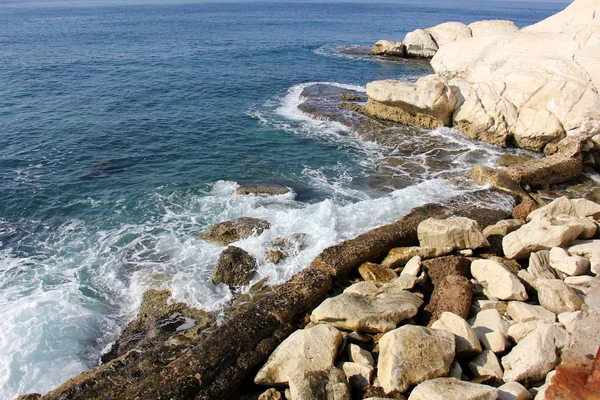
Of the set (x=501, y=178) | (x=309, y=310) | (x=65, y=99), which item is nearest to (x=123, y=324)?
(x=309, y=310)

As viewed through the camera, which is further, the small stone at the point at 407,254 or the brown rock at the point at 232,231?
the brown rock at the point at 232,231

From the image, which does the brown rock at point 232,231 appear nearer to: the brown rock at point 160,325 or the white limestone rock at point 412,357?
the brown rock at point 160,325

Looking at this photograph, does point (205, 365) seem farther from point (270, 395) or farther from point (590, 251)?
point (590, 251)

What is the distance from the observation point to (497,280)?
436 inches

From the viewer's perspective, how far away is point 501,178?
1953 centimetres

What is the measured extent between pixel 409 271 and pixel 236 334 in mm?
5208

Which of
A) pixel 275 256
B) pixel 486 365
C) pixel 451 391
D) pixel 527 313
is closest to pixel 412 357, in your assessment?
pixel 451 391

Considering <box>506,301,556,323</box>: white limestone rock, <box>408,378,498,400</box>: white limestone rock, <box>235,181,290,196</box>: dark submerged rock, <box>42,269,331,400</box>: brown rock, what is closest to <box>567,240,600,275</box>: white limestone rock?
<box>506,301,556,323</box>: white limestone rock

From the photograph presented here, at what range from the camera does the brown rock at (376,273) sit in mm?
12589

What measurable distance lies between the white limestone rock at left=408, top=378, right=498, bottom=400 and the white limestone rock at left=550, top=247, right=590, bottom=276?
5.68 metres

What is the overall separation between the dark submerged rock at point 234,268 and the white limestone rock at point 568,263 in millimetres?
9159

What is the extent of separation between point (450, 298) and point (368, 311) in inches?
89.4

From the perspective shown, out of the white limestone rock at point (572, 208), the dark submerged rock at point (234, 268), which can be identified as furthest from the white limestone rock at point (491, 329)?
the dark submerged rock at point (234, 268)

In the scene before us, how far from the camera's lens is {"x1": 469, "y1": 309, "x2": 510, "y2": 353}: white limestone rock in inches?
357
